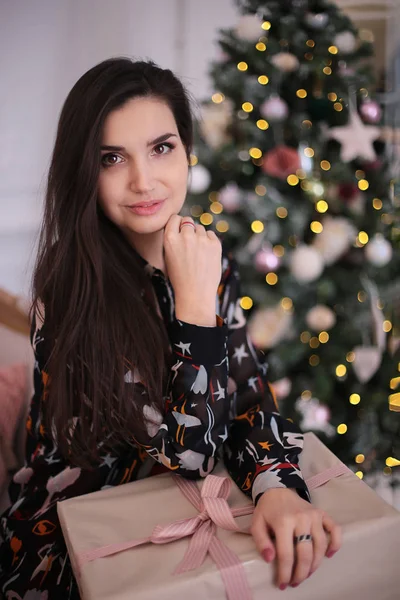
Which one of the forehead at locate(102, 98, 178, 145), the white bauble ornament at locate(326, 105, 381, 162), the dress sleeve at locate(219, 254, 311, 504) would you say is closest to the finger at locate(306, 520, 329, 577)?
the dress sleeve at locate(219, 254, 311, 504)

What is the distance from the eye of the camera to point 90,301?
1127 millimetres

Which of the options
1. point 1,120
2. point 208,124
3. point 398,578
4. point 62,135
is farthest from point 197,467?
point 1,120

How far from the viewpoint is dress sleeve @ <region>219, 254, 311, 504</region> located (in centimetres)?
92

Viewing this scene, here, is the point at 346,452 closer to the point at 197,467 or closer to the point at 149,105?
the point at 197,467

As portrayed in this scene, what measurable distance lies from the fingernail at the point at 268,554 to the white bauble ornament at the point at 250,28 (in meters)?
1.67

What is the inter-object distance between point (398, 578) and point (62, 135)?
952 millimetres

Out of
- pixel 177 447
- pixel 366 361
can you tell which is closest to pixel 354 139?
pixel 366 361

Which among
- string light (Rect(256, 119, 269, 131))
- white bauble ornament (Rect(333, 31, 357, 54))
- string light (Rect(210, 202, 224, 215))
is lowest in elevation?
string light (Rect(210, 202, 224, 215))

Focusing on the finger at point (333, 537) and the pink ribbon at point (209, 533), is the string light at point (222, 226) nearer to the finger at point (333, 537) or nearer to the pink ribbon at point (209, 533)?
the pink ribbon at point (209, 533)

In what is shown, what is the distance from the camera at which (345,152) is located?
1.89m

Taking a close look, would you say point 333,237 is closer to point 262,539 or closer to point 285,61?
point 285,61

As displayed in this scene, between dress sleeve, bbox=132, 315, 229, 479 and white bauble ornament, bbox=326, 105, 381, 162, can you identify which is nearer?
dress sleeve, bbox=132, 315, 229, 479

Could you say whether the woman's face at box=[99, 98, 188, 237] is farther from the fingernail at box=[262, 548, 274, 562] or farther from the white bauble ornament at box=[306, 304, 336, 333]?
the white bauble ornament at box=[306, 304, 336, 333]

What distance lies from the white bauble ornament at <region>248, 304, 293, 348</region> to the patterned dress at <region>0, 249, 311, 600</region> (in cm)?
74
